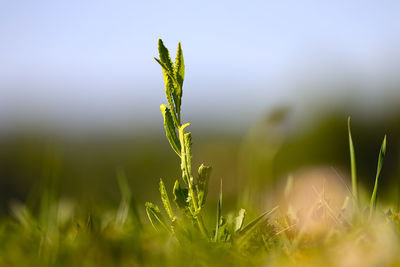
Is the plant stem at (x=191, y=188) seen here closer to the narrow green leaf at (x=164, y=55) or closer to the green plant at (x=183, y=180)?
the green plant at (x=183, y=180)

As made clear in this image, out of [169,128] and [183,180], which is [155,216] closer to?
[183,180]

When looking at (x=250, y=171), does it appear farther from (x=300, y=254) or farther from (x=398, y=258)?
(x=398, y=258)

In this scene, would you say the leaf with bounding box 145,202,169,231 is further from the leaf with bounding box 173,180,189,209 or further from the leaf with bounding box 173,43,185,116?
the leaf with bounding box 173,43,185,116

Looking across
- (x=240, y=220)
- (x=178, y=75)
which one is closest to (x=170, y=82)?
(x=178, y=75)

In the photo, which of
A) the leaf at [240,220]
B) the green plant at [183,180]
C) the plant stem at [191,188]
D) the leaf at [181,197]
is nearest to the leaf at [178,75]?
the green plant at [183,180]

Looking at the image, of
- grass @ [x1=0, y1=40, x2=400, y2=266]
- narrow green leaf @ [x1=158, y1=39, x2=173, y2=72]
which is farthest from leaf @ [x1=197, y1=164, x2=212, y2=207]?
narrow green leaf @ [x1=158, y1=39, x2=173, y2=72]

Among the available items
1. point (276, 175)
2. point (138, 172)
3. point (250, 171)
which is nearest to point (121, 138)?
point (138, 172)
